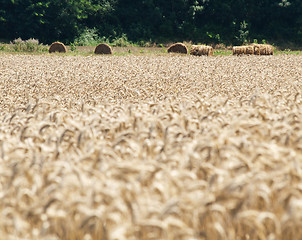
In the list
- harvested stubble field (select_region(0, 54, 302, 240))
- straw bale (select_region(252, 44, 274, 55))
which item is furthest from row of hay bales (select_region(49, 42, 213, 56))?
harvested stubble field (select_region(0, 54, 302, 240))

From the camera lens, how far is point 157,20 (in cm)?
4456

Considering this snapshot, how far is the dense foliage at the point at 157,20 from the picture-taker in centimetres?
4053

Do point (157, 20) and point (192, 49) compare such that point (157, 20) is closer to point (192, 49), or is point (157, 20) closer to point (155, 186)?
point (192, 49)

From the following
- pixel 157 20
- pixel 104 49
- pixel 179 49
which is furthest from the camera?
pixel 157 20

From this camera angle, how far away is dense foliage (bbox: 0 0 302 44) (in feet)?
133

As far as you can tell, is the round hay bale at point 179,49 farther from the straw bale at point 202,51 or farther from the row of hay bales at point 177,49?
the straw bale at point 202,51

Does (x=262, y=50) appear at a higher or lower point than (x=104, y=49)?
higher

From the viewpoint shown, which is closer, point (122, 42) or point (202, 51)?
point (202, 51)

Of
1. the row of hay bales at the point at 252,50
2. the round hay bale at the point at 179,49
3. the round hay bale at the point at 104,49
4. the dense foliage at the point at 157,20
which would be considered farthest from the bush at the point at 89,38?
the row of hay bales at the point at 252,50

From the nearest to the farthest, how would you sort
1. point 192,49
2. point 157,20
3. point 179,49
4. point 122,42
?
point 192,49 < point 179,49 < point 122,42 < point 157,20

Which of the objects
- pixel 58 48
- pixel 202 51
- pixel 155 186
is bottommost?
pixel 58 48

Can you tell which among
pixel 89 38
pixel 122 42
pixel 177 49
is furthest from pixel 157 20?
pixel 177 49

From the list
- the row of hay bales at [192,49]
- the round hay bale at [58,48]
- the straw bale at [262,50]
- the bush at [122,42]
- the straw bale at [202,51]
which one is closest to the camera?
the straw bale at [202,51]

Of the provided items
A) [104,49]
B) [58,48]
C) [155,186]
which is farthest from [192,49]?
[155,186]
